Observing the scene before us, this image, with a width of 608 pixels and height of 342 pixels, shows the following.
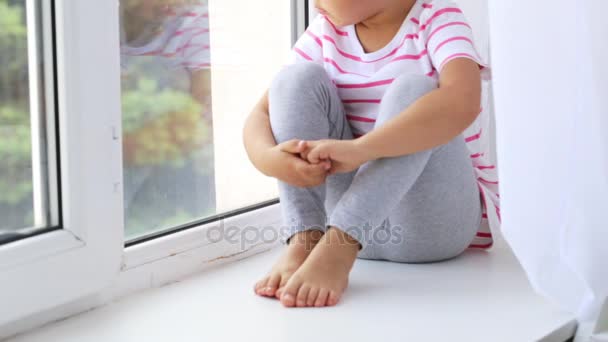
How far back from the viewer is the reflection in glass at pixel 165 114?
110cm

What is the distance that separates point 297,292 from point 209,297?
141 mm

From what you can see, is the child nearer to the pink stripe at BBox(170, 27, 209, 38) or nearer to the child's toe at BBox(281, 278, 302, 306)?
the child's toe at BBox(281, 278, 302, 306)

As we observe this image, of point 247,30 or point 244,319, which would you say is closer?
point 244,319

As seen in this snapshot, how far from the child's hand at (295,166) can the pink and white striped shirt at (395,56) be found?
0.20 meters

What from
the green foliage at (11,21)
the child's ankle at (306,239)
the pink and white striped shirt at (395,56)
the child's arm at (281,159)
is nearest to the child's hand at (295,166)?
the child's arm at (281,159)

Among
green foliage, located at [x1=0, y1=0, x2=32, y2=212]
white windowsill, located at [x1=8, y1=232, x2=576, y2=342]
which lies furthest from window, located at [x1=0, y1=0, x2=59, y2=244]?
white windowsill, located at [x1=8, y1=232, x2=576, y2=342]

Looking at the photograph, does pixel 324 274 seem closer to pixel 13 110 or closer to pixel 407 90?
pixel 407 90

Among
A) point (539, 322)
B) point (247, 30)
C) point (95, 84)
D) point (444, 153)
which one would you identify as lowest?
point (539, 322)

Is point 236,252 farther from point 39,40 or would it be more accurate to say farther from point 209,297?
point 39,40

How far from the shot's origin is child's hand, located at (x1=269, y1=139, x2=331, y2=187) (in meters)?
0.96

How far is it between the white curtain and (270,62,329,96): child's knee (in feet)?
0.91

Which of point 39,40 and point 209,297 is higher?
point 39,40

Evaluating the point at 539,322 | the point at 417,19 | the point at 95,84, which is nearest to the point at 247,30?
the point at 417,19

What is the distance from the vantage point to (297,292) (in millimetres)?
965
